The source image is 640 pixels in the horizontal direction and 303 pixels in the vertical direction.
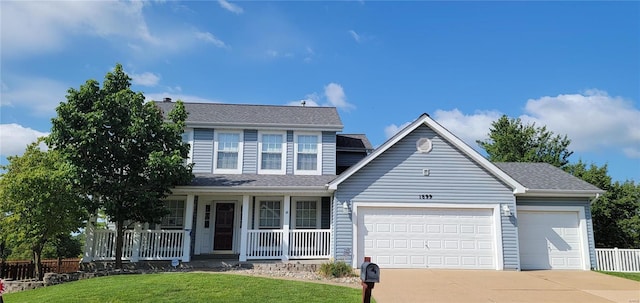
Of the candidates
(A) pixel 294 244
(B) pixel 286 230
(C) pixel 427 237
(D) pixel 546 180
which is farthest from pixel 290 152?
(D) pixel 546 180

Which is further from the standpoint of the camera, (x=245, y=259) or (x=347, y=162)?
(x=347, y=162)

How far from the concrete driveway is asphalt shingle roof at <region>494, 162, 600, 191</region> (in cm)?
299

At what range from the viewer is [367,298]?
4.91 metres

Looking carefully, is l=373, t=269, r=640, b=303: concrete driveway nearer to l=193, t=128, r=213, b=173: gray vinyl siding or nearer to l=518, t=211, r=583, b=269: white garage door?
l=518, t=211, r=583, b=269: white garage door

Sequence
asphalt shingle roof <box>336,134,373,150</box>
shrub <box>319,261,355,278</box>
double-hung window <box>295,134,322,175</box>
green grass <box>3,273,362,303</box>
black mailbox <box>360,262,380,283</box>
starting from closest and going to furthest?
1. black mailbox <box>360,262,380,283</box>
2. green grass <box>3,273,362,303</box>
3. shrub <box>319,261,355,278</box>
4. double-hung window <box>295,134,322,175</box>
5. asphalt shingle roof <box>336,134,373,150</box>

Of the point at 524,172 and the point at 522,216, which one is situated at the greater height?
the point at 524,172

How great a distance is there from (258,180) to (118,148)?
492 cm

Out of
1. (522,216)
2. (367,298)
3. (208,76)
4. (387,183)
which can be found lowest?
(367,298)

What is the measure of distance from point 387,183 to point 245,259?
18.9 feet

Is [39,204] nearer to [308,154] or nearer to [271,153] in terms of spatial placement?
[271,153]

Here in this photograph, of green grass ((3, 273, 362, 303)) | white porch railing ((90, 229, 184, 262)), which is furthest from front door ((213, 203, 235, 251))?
green grass ((3, 273, 362, 303))

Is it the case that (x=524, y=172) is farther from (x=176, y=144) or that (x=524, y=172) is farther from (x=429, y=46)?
(x=176, y=144)

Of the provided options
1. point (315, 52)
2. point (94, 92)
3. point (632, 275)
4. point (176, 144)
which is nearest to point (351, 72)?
point (315, 52)

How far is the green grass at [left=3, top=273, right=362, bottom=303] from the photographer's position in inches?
321
